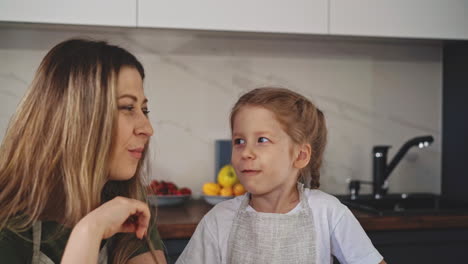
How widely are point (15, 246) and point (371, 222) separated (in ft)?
3.97

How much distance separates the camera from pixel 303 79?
2297 mm

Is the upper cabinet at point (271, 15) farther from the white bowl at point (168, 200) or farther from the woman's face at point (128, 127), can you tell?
the woman's face at point (128, 127)

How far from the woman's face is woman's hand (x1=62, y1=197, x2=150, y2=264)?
11 cm

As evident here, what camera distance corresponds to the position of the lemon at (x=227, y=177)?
6.49 ft

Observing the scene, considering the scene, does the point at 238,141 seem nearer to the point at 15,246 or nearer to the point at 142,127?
the point at 142,127

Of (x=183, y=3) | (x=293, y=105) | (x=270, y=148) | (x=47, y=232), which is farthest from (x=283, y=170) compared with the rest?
(x=183, y=3)

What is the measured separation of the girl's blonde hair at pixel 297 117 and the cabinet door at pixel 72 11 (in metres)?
0.63

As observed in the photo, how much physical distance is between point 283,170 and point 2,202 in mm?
728

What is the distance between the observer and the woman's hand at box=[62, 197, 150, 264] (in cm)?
88

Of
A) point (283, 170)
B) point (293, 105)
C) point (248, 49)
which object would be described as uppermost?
point (248, 49)

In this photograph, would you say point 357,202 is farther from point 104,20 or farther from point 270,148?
point 104,20

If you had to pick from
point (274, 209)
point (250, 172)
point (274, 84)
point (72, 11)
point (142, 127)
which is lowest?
point (274, 209)

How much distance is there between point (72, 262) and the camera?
0.87 m

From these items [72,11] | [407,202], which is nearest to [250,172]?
[72,11]
